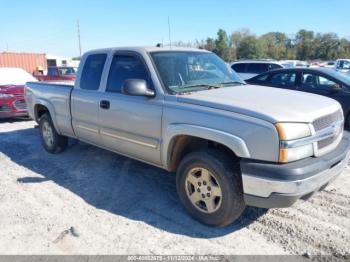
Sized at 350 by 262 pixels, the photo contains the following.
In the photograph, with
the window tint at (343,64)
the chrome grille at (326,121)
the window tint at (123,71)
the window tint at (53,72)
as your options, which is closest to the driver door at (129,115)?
the window tint at (123,71)

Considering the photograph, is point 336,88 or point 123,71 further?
point 336,88

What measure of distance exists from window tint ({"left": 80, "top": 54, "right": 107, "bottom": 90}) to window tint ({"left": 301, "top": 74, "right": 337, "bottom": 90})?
563cm

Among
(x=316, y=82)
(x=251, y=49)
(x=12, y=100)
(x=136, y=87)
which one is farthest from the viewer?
(x=251, y=49)

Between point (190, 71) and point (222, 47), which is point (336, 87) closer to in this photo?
point (190, 71)

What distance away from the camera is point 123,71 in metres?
4.38

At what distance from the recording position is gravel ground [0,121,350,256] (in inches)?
124

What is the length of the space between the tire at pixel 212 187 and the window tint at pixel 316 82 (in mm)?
5682

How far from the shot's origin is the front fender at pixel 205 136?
9.86 ft

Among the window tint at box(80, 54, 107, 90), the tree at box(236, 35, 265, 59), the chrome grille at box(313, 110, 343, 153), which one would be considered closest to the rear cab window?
the chrome grille at box(313, 110, 343, 153)

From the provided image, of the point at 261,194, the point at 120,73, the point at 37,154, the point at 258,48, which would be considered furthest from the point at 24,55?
the point at 258,48

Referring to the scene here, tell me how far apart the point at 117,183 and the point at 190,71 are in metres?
1.93

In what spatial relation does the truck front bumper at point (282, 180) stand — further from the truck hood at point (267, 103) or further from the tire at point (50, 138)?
the tire at point (50, 138)

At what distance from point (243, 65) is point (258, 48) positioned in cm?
5544

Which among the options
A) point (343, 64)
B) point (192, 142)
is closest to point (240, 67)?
point (192, 142)
